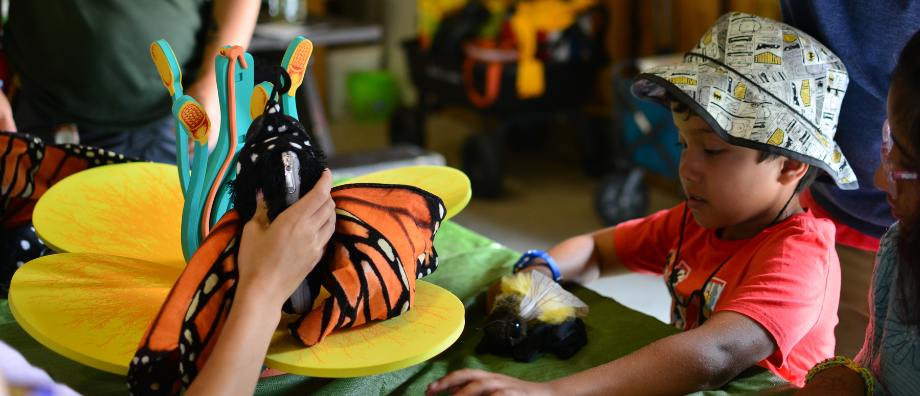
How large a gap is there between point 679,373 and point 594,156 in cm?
255

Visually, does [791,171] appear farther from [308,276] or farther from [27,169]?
[27,169]

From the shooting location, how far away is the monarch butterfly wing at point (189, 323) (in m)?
0.59

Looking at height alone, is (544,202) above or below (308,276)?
below

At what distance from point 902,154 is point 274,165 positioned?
0.57m

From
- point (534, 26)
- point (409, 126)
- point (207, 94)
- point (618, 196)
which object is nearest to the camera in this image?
point (207, 94)

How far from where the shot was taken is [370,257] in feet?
2.17

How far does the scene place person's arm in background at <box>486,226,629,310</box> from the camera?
101 cm

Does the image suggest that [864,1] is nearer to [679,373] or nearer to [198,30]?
[679,373]

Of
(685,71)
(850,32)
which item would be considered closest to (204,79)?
(685,71)

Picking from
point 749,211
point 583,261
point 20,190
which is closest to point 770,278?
point 749,211

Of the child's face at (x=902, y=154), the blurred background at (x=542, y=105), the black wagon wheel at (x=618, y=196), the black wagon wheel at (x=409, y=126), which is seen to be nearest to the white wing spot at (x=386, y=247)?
the child's face at (x=902, y=154)

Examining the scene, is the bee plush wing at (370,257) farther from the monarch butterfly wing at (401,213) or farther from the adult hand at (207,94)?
the adult hand at (207,94)

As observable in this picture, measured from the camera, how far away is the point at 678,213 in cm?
104

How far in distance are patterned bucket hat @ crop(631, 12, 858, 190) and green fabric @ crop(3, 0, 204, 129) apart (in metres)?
0.83
